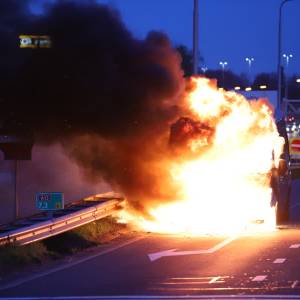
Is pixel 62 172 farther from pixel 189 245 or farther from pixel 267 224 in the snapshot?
pixel 189 245

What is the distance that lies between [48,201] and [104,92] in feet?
12.0

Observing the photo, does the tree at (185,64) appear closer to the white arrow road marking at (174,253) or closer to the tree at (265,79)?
the white arrow road marking at (174,253)

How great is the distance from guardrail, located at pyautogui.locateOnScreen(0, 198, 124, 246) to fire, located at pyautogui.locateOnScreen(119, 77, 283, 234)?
146 cm

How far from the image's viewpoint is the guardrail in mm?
14672

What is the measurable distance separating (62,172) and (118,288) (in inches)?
532

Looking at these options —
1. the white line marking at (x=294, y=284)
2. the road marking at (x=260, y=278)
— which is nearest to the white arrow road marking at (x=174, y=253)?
the road marking at (x=260, y=278)

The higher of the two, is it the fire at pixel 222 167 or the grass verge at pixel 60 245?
the fire at pixel 222 167

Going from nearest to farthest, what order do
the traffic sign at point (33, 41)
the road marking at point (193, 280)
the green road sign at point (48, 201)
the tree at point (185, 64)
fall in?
the road marking at point (193, 280)
the green road sign at point (48, 201)
the traffic sign at point (33, 41)
the tree at point (185, 64)

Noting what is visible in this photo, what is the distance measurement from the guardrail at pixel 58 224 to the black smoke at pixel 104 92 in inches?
50.0

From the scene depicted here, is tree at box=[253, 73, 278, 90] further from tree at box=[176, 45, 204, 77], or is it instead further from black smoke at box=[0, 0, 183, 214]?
black smoke at box=[0, 0, 183, 214]

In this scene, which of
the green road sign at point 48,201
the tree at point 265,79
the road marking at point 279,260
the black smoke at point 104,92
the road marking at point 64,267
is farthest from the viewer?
the tree at point 265,79

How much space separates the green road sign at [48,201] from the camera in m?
16.4

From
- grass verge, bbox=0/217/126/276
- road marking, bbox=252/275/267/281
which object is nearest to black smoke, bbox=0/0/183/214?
grass verge, bbox=0/217/126/276

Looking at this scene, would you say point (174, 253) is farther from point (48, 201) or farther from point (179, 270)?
point (48, 201)
